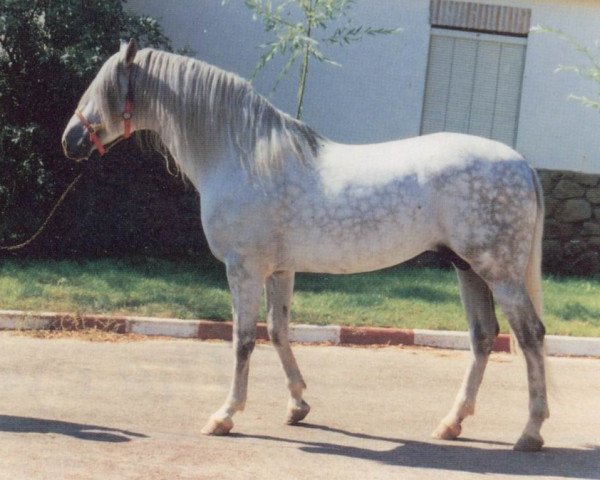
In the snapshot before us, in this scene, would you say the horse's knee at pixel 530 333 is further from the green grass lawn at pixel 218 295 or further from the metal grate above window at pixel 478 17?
the metal grate above window at pixel 478 17

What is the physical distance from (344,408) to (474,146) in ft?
6.29

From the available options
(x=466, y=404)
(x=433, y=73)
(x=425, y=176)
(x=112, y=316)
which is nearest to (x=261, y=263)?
(x=425, y=176)

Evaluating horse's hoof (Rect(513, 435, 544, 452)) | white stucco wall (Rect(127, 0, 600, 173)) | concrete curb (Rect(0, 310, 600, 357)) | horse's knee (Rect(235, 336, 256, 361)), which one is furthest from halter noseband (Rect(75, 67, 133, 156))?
white stucco wall (Rect(127, 0, 600, 173))

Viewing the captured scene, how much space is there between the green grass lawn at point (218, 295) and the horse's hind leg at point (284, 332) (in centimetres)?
295

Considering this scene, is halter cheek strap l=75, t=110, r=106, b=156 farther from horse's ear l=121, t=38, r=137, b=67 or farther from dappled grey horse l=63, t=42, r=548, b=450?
horse's ear l=121, t=38, r=137, b=67

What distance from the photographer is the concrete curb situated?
28.3 ft

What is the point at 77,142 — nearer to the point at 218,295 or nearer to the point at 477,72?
the point at 218,295

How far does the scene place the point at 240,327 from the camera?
5.63 meters

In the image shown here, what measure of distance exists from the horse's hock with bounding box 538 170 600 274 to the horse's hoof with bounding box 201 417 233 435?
25.6ft

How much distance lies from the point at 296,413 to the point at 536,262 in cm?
162

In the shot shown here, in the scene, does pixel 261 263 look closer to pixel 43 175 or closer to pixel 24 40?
pixel 43 175

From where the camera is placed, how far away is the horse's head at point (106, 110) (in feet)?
18.7

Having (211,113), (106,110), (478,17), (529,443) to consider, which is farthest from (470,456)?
(478,17)

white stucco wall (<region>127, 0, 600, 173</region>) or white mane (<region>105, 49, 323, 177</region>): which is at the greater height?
white stucco wall (<region>127, 0, 600, 173</region>)
